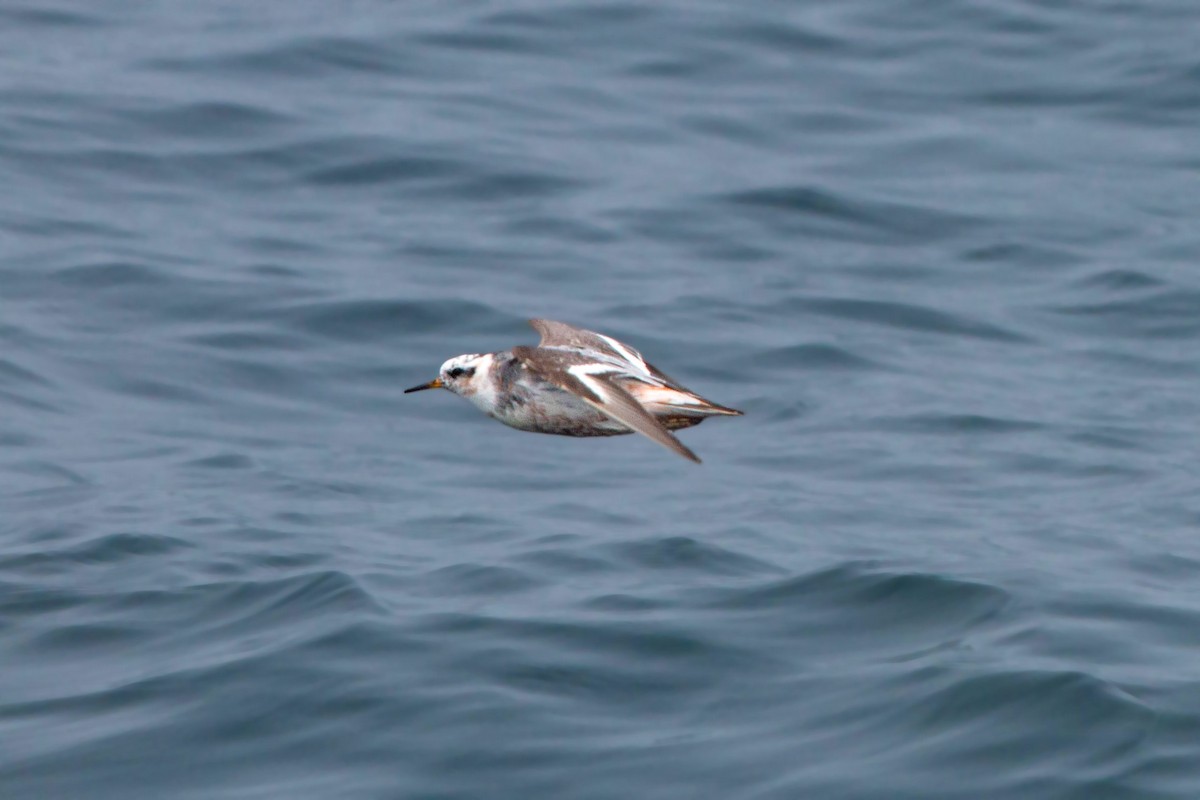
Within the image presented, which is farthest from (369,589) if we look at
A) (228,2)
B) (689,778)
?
(228,2)

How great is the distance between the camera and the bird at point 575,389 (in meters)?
10.4

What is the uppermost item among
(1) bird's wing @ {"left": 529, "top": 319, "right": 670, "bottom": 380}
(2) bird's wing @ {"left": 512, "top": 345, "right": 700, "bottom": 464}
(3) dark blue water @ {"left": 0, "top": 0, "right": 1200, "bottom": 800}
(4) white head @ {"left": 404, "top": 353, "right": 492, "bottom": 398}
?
→ (2) bird's wing @ {"left": 512, "top": 345, "right": 700, "bottom": 464}

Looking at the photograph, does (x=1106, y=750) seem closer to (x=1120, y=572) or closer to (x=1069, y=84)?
(x=1120, y=572)

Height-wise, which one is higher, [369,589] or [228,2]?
[228,2]

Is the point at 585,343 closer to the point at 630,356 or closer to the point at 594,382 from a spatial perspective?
the point at 630,356

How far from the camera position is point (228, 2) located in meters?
35.2

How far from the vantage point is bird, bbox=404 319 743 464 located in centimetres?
1045

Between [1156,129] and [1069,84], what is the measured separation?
1744mm

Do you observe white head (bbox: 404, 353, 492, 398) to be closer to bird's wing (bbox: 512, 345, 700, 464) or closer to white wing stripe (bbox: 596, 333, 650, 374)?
bird's wing (bbox: 512, 345, 700, 464)

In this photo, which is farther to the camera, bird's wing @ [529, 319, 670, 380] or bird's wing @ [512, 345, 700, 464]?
bird's wing @ [529, 319, 670, 380]

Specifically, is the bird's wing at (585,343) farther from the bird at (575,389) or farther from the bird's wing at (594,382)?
the bird's wing at (594,382)

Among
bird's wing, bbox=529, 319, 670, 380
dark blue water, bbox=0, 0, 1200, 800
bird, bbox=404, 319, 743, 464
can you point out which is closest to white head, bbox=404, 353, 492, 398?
bird, bbox=404, 319, 743, 464

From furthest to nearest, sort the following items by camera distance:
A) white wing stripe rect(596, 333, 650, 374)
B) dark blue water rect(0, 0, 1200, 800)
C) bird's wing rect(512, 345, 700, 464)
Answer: dark blue water rect(0, 0, 1200, 800) < white wing stripe rect(596, 333, 650, 374) < bird's wing rect(512, 345, 700, 464)

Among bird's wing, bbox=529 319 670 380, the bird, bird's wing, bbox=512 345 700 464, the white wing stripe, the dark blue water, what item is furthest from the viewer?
the dark blue water
